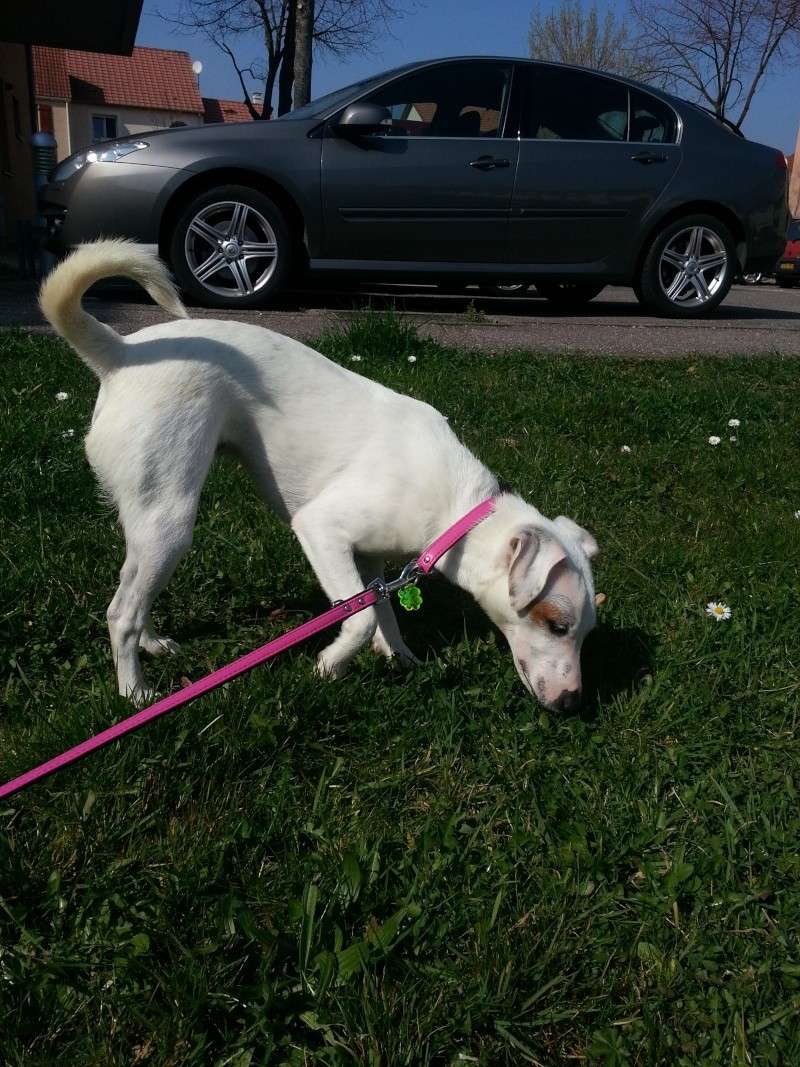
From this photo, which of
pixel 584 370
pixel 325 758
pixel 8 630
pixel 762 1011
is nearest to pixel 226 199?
pixel 584 370

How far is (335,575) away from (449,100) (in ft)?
20.2

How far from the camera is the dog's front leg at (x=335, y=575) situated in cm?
257

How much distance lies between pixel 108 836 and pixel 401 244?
634 cm

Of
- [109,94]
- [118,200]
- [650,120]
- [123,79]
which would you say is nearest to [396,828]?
[118,200]

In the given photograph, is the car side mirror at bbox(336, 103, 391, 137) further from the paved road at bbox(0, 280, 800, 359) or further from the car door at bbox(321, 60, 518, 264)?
the paved road at bbox(0, 280, 800, 359)

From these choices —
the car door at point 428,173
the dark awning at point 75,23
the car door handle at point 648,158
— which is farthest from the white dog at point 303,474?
the dark awning at point 75,23

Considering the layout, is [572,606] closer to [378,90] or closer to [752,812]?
[752,812]

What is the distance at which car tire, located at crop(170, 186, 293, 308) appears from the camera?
22.1 feet

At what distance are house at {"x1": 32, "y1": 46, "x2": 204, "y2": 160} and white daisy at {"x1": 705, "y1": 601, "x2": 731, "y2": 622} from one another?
4595 cm

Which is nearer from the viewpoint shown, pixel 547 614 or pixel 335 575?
pixel 547 614

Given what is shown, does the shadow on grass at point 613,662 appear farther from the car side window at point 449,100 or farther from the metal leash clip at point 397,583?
the car side window at point 449,100

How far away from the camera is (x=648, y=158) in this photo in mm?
7727

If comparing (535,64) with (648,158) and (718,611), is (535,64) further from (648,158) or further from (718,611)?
(718,611)

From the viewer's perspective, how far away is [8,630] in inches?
105
